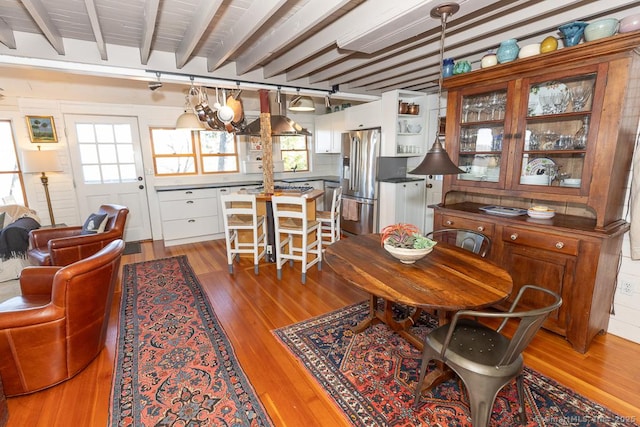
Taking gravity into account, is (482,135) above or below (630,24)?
below

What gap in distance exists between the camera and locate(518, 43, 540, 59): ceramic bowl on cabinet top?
7.33 ft

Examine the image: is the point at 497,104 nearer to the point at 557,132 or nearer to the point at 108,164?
the point at 557,132

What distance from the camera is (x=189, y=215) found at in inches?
Answer: 191

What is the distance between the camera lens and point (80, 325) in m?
1.93

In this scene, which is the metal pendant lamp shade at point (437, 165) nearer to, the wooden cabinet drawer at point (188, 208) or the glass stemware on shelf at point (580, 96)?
the glass stemware on shelf at point (580, 96)

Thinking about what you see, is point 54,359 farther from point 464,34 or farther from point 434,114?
point 434,114

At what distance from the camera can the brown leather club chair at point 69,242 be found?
2905 millimetres

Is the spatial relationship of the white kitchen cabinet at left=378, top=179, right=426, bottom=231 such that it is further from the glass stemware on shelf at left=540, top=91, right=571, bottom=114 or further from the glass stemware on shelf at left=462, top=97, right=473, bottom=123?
the glass stemware on shelf at left=540, top=91, right=571, bottom=114

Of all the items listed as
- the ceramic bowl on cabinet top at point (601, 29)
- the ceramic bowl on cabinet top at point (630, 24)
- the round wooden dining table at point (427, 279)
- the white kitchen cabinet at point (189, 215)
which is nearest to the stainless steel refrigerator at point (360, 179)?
the white kitchen cabinet at point (189, 215)

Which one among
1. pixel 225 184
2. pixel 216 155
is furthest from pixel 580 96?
pixel 216 155

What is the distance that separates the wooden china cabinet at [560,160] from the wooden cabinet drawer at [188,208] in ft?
12.0

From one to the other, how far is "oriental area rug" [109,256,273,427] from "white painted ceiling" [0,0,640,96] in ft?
7.57

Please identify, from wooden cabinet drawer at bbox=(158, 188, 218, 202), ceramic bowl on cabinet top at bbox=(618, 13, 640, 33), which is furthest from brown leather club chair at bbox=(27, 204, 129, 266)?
ceramic bowl on cabinet top at bbox=(618, 13, 640, 33)

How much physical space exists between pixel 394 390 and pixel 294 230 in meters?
1.94
